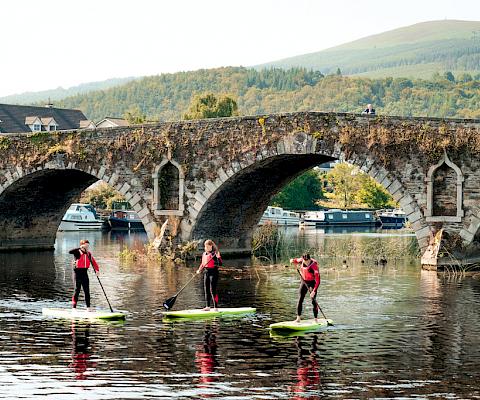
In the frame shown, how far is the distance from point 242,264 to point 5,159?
45.3ft

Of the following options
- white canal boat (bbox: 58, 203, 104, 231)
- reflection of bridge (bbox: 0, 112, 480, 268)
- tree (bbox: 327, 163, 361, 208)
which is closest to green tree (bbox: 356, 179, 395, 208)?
tree (bbox: 327, 163, 361, 208)

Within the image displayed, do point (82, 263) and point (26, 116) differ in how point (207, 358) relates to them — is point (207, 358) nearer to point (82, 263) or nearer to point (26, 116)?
point (82, 263)

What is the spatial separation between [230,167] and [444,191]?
9.15 metres

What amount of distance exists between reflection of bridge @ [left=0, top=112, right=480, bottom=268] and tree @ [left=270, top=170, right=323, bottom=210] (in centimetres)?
4980

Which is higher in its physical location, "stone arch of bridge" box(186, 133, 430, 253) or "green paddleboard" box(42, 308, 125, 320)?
"stone arch of bridge" box(186, 133, 430, 253)

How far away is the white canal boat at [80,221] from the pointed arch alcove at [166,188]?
33.4 m

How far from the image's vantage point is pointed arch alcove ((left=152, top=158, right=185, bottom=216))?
156 feet

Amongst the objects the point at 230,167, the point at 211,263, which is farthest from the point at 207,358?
the point at 230,167

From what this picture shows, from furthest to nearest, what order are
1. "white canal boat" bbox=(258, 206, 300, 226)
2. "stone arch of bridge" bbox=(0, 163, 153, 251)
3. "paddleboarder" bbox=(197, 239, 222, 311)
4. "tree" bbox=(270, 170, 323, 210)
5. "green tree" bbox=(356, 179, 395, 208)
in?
"green tree" bbox=(356, 179, 395, 208) < "tree" bbox=(270, 170, 323, 210) < "white canal boat" bbox=(258, 206, 300, 226) < "stone arch of bridge" bbox=(0, 163, 153, 251) < "paddleboarder" bbox=(197, 239, 222, 311)

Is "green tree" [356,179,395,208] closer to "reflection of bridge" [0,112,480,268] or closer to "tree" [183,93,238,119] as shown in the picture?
"tree" [183,93,238,119]

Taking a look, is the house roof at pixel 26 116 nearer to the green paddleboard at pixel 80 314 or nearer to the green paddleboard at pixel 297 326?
the green paddleboard at pixel 80 314

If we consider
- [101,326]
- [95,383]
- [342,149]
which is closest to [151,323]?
[101,326]

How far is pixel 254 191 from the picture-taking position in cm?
4909

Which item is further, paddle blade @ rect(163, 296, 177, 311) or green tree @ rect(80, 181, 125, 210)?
green tree @ rect(80, 181, 125, 210)
